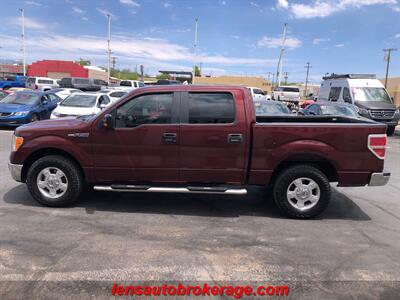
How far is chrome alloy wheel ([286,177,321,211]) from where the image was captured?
5414mm

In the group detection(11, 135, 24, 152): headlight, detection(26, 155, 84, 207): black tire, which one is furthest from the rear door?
detection(11, 135, 24, 152): headlight

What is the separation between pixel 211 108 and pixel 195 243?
76.1 inches

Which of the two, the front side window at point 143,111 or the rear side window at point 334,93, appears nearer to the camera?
the front side window at point 143,111

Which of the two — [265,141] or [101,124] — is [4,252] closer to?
[101,124]

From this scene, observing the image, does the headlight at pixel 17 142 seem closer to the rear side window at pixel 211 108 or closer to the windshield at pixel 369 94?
the rear side window at pixel 211 108

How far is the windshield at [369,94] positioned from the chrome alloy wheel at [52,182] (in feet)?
52.9

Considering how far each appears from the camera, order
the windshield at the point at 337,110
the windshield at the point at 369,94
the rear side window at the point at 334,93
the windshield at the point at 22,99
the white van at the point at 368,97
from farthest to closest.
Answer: the rear side window at the point at 334,93
the windshield at the point at 369,94
the white van at the point at 368,97
the windshield at the point at 22,99
the windshield at the point at 337,110

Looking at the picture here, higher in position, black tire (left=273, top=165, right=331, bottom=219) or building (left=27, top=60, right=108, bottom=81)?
building (left=27, top=60, right=108, bottom=81)

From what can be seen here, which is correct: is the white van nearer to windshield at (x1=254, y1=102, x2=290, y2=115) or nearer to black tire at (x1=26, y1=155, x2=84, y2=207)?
windshield at (x1=254, y1=102, x2=290, y2=115)

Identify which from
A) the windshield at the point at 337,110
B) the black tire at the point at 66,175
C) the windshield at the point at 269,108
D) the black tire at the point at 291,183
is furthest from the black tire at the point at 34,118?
the black tire at the point at 291,183

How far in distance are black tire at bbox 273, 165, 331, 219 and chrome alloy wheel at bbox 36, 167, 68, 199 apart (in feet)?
10.2

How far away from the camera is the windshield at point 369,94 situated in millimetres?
18422

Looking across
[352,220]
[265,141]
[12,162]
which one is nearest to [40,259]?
[12,162]

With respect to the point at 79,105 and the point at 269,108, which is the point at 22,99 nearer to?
the point at 79,105
